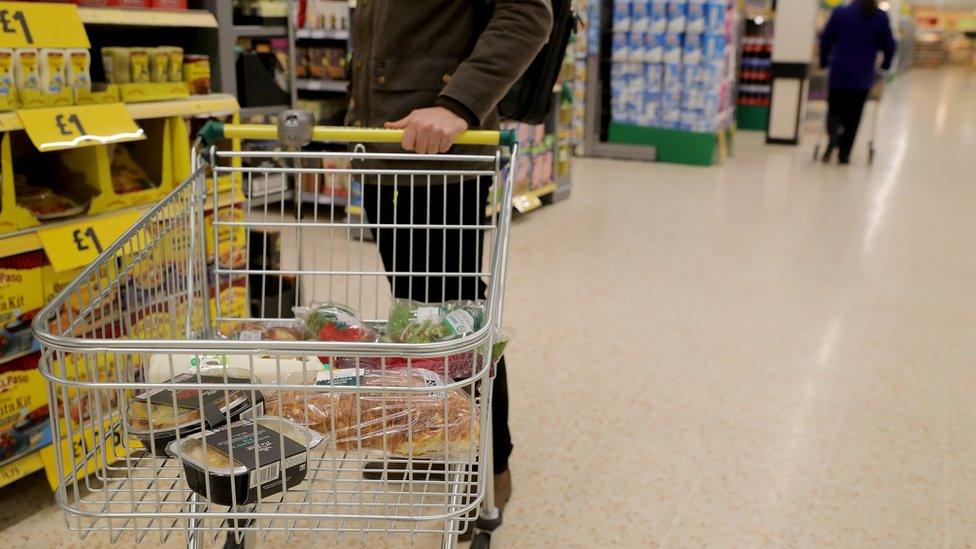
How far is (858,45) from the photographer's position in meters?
7.80

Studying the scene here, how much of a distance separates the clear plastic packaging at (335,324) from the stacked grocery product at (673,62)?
21.1 ft

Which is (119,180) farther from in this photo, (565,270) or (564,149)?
(564,149)


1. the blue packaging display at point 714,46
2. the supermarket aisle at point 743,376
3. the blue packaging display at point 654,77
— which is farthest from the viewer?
the blue packaging display at point 654,77

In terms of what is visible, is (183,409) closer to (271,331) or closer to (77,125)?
(271,331)

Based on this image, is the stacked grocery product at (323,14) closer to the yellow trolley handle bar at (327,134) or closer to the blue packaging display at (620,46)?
the blue packaging display at (620,46)

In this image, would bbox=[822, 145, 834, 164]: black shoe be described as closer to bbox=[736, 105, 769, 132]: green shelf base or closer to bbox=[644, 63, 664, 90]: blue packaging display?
bbox=[644, 63, 664, 90]: blue packaging display

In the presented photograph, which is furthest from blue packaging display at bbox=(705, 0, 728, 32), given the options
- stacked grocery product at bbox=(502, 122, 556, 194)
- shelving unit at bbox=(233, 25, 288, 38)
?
shelving unit at bbox=(233, 25, 288, 38)

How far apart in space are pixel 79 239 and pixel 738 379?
2.14 metres

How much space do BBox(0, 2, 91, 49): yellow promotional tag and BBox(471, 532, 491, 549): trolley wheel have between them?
4.82 ft

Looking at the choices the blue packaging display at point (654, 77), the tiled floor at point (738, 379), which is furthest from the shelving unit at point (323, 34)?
the blue packaging display at point (654, 77)

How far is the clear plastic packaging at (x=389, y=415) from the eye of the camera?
114cm

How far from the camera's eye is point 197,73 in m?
2.38

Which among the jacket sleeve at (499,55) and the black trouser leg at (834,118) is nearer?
the jacket sleeve at (499,55)

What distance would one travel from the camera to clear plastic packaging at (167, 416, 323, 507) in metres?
1.03
